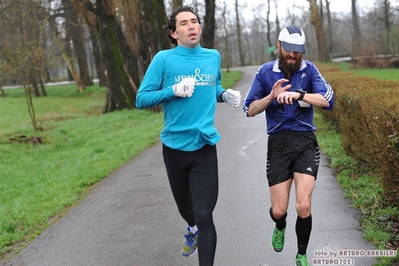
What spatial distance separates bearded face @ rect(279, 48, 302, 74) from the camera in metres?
4.47

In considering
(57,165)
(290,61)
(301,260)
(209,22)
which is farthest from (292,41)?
(209,22)

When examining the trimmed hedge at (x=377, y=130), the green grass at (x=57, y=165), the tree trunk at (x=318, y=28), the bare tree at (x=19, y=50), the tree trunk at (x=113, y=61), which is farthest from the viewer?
the tree trunk at (x=318, y=28)

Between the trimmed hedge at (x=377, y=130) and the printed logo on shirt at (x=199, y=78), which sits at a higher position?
the printed logo on shirt at (x=199, y=78)

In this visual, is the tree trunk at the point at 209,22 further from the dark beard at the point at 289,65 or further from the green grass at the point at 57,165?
the dark beard at the point at 289,65

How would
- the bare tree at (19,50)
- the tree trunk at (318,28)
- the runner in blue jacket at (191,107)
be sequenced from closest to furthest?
the runner in blue jacket at (191,107) → the bare tree at (19,50) → the tree trunk at (318,28)

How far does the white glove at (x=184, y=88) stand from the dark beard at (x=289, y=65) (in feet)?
2.87

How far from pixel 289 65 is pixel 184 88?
988 mm

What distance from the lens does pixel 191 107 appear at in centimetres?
432

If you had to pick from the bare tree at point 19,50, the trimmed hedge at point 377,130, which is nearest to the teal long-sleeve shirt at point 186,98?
the trimmed hedge at point 377,130

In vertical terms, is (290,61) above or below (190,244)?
above

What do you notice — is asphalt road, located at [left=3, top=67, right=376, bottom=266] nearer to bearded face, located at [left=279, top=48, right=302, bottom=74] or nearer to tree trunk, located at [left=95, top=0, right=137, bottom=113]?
bearded face, located at [left=279, top=48, right=302, bottom=74]

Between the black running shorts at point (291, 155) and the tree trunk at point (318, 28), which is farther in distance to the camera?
the tree trunk at point (318, 28)

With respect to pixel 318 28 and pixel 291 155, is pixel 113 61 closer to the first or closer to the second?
pixel 291 155

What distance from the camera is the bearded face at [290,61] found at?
4473 mm
